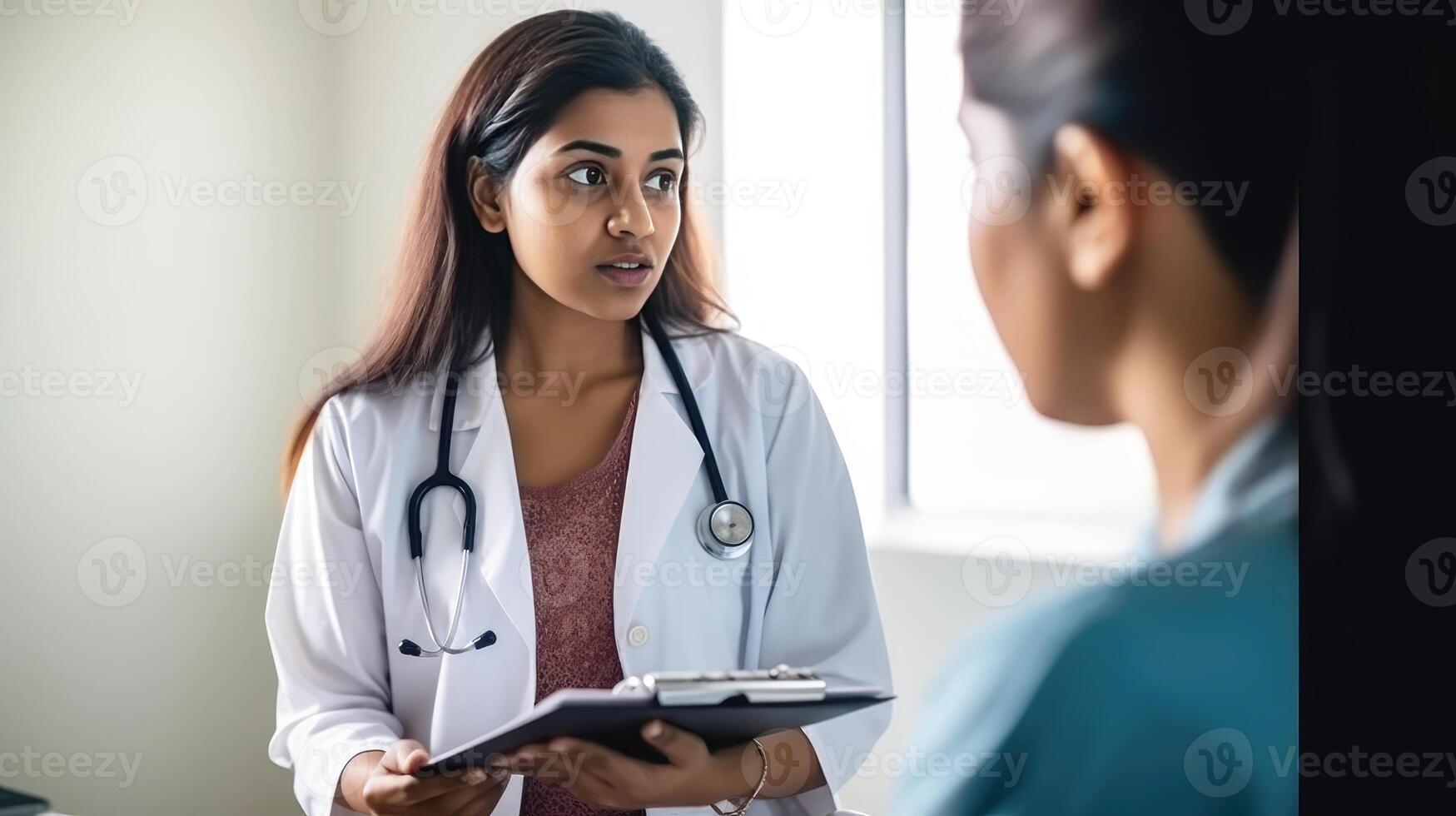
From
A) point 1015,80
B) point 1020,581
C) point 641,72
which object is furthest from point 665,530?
point 1015,80

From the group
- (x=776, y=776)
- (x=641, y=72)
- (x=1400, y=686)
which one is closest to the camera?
(x=1400, y=686)

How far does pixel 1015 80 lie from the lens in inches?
69.4

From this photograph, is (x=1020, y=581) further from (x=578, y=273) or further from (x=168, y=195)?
(x=168, y=195)

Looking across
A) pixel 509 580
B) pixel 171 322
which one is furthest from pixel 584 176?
pixel 171 322

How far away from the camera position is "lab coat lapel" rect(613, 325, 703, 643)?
132 cm

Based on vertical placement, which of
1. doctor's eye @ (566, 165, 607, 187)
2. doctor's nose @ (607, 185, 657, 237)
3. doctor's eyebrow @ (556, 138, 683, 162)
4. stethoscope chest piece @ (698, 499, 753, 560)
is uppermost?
doctor's eyebrow @ (556, 138, 683, 162)

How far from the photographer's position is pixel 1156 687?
1.53m

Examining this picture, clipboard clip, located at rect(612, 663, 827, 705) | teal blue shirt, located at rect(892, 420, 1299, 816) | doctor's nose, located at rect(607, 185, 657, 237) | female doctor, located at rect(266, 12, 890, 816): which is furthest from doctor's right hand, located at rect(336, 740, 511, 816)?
teal blue shirt, located at rect(892, 420, 1299, 816)

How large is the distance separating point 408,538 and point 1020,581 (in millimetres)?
887

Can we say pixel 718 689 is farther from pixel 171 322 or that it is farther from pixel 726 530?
pixel 171 322

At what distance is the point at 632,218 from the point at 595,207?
4 centimetres

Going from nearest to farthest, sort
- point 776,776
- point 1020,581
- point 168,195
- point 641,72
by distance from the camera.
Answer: point 776,776 → point 641,72 → point 1020,581 → point 168,195

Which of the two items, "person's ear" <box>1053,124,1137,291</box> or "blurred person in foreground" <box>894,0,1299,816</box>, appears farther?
"person's ear" <box>1053,124,1137,291</box>

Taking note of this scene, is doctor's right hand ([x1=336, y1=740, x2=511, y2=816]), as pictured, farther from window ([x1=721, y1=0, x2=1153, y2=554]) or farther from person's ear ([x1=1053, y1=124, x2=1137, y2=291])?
person's ear ([x1=1053, y1=124, x2=1137, y2=291])
